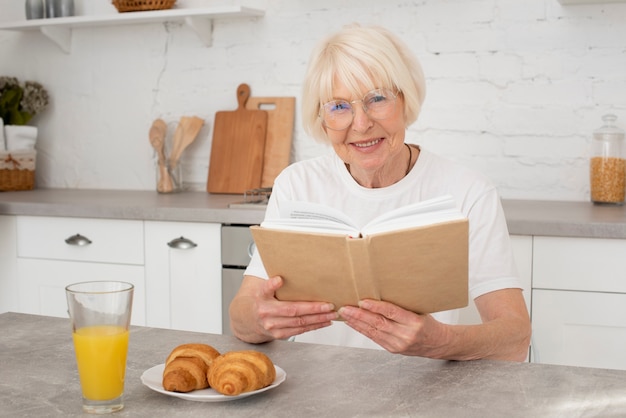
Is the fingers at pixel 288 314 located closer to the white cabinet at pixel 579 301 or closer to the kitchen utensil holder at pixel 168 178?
the white cabinet at pixel 579 301

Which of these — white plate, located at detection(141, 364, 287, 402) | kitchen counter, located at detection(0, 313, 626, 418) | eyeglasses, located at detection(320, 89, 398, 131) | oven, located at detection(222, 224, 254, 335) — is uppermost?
eyeglasses, located at detection(320, 89, 398, 131)

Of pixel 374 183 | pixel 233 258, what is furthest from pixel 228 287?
pixel 374 183

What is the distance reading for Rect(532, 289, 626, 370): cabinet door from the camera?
2117 millimetres

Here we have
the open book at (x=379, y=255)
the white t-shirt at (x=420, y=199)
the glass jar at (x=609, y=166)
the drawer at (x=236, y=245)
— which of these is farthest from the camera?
the glass jar at (x=609, y=166)

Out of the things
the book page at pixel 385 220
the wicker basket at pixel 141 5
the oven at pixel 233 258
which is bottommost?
the oven at pixel 233 258

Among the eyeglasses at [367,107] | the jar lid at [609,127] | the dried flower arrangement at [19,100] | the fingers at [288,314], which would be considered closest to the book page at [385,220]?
the fingers at [288,314]

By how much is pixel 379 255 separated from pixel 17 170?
249 centimetres

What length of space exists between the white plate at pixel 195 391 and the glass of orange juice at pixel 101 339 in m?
0.07

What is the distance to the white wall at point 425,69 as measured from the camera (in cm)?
267

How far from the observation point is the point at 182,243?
2.55 m

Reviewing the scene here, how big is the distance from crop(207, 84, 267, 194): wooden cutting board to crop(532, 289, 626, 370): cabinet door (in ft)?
4.10

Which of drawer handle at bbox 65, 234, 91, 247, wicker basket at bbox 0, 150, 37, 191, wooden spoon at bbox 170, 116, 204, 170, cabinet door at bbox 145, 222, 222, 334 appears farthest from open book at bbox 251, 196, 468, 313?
wicker basket at bbox 0, 150, 37, 191

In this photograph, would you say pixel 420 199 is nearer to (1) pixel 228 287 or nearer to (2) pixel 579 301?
(2) pixel 579 301

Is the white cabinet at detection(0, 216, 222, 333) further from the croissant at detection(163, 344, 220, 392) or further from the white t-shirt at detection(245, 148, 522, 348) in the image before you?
the croissant at detection(163, 344, 220, 392)
